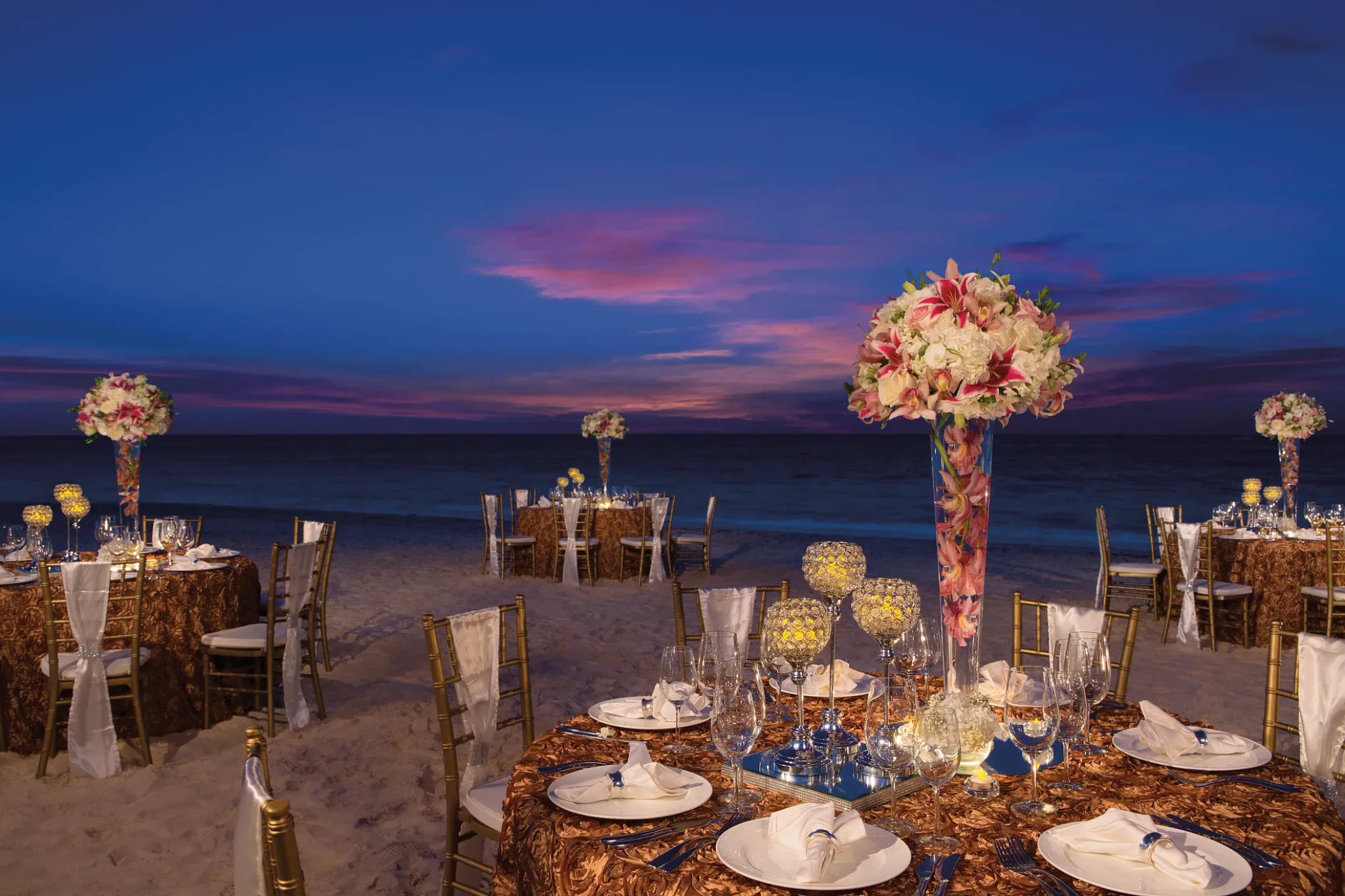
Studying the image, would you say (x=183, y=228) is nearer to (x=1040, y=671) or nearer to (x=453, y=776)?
(x=453, y=776)

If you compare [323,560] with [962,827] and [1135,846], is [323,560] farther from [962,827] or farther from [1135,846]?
[1135,846]

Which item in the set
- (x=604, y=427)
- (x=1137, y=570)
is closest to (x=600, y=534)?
(x=604, y=427)

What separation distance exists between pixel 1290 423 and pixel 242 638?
9.49 meters

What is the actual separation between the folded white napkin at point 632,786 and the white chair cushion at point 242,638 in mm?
3793

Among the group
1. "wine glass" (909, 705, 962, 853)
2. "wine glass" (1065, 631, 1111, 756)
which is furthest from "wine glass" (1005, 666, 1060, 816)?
"wine glass" (909, 705, 962, 853)

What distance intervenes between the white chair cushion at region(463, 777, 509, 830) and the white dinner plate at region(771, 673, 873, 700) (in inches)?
36.3

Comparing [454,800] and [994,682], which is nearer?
[994,682]

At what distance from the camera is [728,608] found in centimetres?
371

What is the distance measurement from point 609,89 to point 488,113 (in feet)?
5.79

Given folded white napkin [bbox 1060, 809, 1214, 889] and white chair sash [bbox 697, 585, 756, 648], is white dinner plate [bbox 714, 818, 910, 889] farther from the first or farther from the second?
white chair sash [bbox 697, 585, 756, 648]

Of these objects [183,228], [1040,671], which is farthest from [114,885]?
[183,228]

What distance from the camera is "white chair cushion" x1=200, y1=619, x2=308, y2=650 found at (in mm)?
4945

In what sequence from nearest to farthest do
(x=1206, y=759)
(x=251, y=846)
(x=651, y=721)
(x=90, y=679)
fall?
(x=251, y=846), (x=1206, y=759), (x=651, y=721), (x=90, y=679)

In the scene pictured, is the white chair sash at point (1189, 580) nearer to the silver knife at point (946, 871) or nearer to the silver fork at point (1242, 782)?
the silver fork at point (1242, 782)
